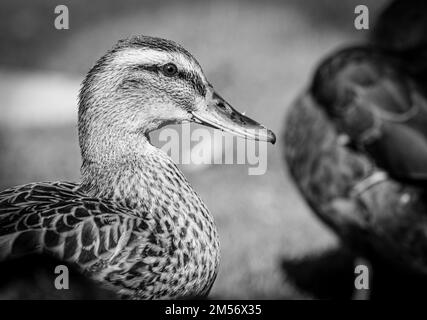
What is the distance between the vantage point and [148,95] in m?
1.91

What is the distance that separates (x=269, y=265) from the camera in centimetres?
305

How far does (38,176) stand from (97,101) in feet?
5.84

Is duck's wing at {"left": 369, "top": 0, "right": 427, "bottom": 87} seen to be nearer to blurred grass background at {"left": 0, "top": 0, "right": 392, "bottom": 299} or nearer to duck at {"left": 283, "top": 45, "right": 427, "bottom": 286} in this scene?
duck at {"left": 283, "top": 45, "right": 427, "bottom": 286}

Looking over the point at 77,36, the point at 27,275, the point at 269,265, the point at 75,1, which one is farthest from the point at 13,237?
the point at 75,1

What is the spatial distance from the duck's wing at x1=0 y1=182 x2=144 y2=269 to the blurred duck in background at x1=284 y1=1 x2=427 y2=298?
109cm

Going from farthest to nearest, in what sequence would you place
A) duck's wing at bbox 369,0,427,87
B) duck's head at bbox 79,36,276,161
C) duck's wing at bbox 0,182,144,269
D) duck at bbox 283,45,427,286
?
duck's wing at bbox 369,0,427,87, duck at bbox 283,45,427,286, duck's head at bbox 79,36,276,161, duck's wing at bbox 0,182,144,269

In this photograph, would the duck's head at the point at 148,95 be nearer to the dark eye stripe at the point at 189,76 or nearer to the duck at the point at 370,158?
the dark eye stripe at the point at 189,76

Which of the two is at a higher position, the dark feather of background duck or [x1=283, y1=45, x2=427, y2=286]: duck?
[x1=283, y1=45, x2=427, y2=286]: duck

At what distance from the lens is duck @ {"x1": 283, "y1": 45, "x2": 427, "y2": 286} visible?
2.43 m

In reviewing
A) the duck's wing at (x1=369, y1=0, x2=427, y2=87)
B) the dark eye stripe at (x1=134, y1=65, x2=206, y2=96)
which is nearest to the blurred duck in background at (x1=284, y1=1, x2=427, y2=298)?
the duck's wing at (x1=369, y1=0, x2=427, y2=87)

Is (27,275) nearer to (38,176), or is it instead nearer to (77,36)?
(38,176)

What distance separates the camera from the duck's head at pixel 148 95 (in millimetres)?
1845

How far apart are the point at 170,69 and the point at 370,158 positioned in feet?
3.42

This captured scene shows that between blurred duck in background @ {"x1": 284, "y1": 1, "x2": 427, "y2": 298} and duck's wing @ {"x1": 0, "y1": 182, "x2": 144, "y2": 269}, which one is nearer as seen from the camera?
duck's wing @ {"x1": 0, "y1": 182, "x2": 144, "y2": 269}
